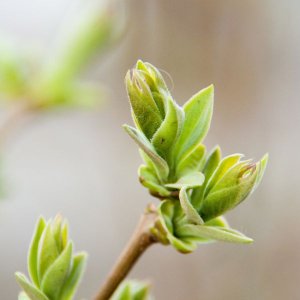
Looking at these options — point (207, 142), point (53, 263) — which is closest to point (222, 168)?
point (53, 263)

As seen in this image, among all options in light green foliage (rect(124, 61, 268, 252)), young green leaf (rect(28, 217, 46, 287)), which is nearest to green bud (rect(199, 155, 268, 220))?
light green foliage (rect(124, 61, 268, 252))

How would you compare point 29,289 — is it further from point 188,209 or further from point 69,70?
point 69,70

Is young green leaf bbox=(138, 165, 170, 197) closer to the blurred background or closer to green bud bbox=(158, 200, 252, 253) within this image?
green bud bbox=(158, 200, 252, 253)

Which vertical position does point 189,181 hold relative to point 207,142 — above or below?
above

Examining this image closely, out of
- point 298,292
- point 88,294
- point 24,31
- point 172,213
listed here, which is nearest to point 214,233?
point 172,213

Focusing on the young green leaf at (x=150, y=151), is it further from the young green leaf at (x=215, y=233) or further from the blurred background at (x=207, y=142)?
the blurred background at (x=207, y=142)

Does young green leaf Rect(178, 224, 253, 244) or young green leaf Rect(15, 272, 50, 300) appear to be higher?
young green leaf Rect(178, 224, 253, 244)
